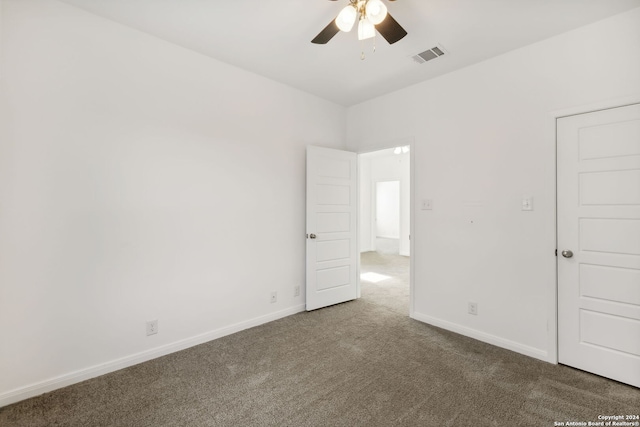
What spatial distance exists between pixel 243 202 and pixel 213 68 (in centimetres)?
142

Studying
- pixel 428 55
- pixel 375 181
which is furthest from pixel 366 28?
pixel 375 181

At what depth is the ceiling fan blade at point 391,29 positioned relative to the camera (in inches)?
76.1

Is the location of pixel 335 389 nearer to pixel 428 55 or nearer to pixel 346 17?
pixel 346 17

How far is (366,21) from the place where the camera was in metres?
1.92

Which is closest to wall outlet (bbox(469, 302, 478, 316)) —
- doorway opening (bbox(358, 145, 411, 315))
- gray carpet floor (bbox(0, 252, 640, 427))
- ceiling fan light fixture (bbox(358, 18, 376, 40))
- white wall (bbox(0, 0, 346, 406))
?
gray carpet floor (bbox(0, 252, 640, 427))

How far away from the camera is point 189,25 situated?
246 centimetres

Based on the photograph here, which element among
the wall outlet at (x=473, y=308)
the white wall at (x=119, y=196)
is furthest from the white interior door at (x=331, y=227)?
the wall outlet at (x=473, y=308)

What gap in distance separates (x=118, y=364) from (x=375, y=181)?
7719 mm

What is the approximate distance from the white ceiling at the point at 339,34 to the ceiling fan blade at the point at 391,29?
292 millimetres

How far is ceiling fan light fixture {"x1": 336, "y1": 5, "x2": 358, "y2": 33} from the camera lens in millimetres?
1787

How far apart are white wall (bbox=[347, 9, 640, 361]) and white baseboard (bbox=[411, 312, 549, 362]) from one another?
0.4 inches

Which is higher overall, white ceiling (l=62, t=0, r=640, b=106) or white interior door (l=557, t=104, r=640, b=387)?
white ceiling (l=62, t=0, r=640, b=106)

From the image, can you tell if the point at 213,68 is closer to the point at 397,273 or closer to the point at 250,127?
the point at 250,127

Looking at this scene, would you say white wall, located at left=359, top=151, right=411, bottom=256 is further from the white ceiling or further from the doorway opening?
the white ceiling
